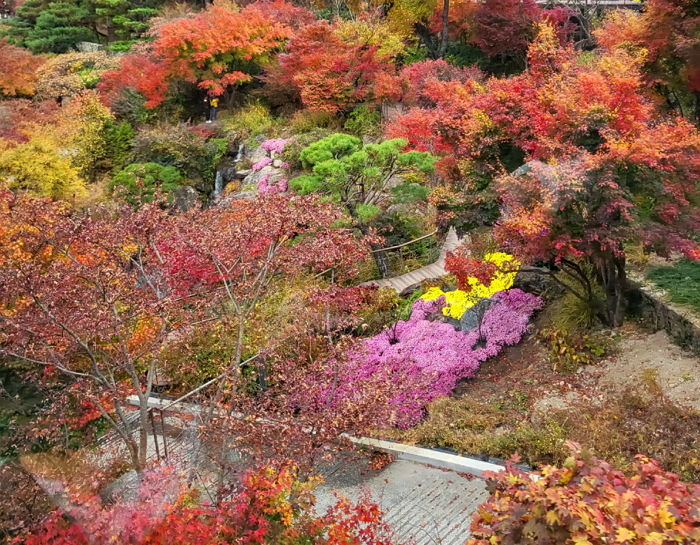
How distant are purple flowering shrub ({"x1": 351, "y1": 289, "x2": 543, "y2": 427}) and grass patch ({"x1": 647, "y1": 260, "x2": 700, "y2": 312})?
2.48 m

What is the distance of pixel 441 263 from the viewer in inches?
651

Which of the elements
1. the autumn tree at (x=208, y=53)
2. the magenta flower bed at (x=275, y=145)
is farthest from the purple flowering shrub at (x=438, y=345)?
the autumn tree at (x=208, y=53)

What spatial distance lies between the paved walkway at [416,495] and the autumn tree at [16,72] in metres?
26.7

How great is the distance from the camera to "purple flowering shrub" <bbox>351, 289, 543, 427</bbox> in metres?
11.0

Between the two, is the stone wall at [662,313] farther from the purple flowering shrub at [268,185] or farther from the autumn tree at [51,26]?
the autumn tree at [51,26]

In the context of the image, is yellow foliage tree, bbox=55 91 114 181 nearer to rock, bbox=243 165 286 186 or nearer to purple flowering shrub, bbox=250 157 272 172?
rock, bbox=243 165 286 186

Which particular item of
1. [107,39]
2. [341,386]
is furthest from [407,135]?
[107,39]

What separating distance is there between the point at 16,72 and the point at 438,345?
1017 inches

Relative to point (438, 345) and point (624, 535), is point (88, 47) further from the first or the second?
point (624, 535)

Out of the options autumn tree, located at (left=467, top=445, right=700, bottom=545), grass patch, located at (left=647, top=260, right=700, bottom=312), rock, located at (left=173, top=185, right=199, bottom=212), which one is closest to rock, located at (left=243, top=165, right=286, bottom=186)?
rock, located at (left=173, top=185, right=199, bottom=212)

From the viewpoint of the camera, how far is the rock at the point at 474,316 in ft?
41.0

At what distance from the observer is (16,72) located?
27609 millimetres

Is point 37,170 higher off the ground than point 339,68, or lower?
lower

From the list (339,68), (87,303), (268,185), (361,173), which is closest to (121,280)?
(87,303)
